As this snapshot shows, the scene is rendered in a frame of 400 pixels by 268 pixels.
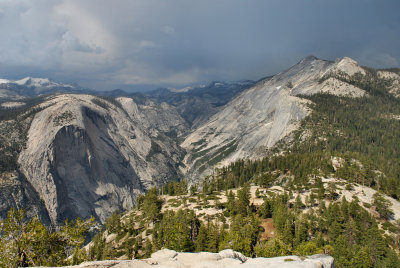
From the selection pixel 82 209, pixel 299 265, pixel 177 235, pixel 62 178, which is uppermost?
pixel 299 265

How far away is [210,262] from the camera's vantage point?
66.2ft

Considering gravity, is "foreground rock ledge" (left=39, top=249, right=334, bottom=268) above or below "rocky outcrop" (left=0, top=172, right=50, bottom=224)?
above

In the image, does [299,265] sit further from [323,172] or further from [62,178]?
[62,178]

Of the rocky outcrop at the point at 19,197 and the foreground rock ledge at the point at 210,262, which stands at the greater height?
the foreground rock ledge at the point at 210,262

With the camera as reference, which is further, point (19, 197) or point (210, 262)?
point (19, 197)

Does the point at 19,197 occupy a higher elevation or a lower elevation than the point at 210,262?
lower

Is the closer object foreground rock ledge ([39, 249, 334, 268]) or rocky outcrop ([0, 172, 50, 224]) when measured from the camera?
foreground rock ledge ([39, 249, 334, 268])

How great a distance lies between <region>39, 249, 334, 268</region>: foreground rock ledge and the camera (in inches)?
678

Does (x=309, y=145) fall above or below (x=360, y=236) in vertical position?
above

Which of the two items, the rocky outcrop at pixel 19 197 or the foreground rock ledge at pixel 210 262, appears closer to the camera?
the foreground rock ledge at pixel 210 262

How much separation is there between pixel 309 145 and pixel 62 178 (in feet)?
709

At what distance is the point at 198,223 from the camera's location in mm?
75500

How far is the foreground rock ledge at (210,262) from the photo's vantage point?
17219 mm

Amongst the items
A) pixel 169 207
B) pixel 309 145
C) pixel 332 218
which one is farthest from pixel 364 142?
pixel 169 207
